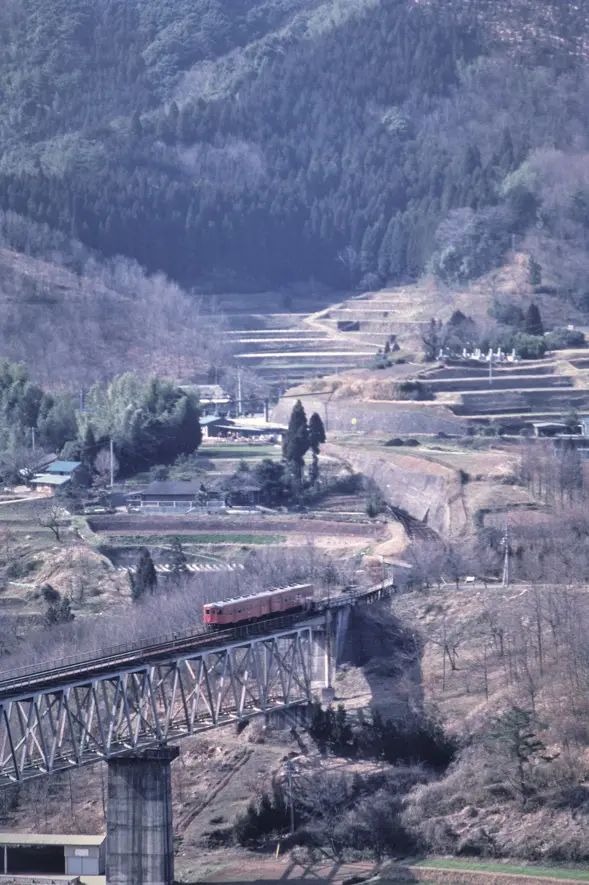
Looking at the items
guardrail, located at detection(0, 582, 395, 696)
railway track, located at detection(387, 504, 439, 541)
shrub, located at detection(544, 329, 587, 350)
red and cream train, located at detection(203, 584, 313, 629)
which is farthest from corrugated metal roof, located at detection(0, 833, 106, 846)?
shrub, located at detection(544, 329, 587, 350)

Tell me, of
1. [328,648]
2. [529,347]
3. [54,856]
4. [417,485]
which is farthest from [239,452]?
[54,856]

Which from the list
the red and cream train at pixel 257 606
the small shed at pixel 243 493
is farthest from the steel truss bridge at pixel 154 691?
the small shed at pixel 243 493

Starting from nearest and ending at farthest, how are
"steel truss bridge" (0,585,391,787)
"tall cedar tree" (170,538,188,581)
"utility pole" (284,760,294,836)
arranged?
"steel truss bridge" (0,585,391,787) < "utility pole" (284,760,294,836) < "tall cedar tree" (170,538,188,581)

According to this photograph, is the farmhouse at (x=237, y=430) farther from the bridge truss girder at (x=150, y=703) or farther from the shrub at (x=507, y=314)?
the bridge truss girder at (x=150, y=703)

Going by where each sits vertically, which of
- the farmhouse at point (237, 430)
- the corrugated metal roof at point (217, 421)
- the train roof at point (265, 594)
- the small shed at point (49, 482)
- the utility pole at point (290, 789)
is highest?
the corrugated metal roof at point (217, 421)

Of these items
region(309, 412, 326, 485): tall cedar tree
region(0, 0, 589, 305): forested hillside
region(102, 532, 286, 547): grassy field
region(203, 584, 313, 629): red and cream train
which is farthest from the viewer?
region(0, 0, 589, 305): forested hillside

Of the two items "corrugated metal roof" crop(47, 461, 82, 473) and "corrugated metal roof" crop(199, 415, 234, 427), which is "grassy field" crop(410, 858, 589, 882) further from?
"corrugated metal roof" crop(199, 415, 234, 427)
